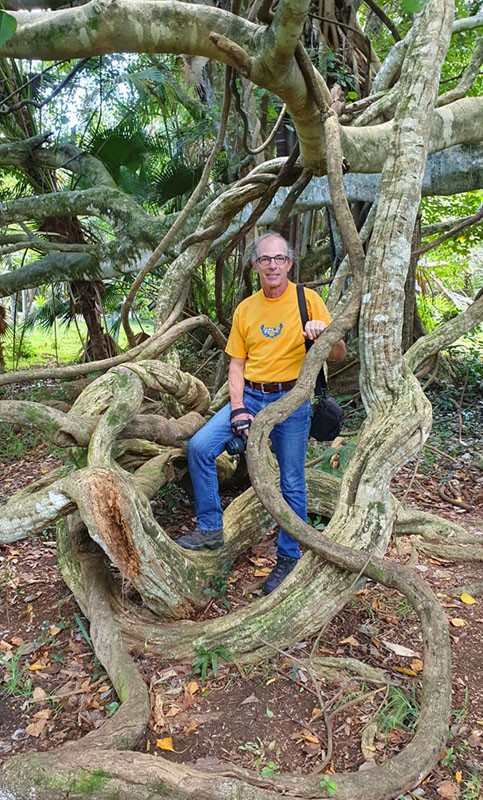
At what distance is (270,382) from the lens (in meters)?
3.05

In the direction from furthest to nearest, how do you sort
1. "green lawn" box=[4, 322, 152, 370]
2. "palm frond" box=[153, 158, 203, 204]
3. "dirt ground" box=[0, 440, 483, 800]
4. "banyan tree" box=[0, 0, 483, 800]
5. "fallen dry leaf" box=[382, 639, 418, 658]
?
"green lawn" box=[4, 322, 152, 370] → "palm frond" box=[153, 158, 203, 204] → "fallen dry leaf" box=[382, 639, 418, 658] → "dirt ground" box=[0, 440, 483, 800] → "banyan tree" box=[0, 0, 483, 800]

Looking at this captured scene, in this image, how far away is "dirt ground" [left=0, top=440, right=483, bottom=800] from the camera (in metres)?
2.10

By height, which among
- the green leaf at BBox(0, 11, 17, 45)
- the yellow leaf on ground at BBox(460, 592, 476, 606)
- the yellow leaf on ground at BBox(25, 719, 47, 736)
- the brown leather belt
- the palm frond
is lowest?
the yellow leaf on ground at BBox(460, 592, 476, 606)

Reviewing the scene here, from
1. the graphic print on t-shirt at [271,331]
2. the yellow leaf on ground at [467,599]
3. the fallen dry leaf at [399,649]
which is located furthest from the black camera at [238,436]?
the yellow leaf on ground at [467,599]

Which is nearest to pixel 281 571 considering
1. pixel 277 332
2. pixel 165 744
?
pixel 165 744

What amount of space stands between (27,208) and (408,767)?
5445 mm

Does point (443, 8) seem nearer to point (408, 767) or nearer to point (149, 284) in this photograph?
point (408, 767)

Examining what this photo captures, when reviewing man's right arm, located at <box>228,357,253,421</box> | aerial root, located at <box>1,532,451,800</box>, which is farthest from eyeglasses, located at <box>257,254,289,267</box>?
aerial root, located at <box>1,532,451,800</box>

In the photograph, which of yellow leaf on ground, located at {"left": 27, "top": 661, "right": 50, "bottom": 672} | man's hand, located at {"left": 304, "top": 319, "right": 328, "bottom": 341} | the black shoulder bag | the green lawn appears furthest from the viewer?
the green lawn

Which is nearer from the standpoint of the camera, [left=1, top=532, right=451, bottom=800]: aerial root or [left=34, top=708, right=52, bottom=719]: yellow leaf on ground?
[left=1, top=532, right=451, bottom=800]: aerial root

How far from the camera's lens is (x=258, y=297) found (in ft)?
10.0

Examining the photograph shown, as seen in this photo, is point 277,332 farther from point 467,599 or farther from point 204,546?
point 467,599

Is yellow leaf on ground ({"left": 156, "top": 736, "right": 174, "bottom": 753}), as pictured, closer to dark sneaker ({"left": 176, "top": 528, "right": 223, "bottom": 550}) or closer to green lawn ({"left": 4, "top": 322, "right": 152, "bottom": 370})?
dark sneaker ({"left": 176, "top": 528, "right": 223, "bottom": 550})

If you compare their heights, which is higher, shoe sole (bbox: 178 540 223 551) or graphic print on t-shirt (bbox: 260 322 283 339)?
graphic print on t-shirt (bbox: 260 322 283 339)
